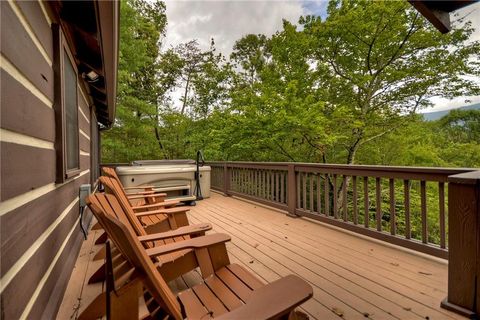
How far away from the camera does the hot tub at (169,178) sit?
5102 mm

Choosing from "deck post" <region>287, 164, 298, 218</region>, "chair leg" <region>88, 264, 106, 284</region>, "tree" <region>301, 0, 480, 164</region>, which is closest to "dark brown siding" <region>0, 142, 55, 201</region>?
"chair leg" <region>88, 264, 106, 284</region>

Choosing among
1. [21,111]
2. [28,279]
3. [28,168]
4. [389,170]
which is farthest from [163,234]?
[389,170]

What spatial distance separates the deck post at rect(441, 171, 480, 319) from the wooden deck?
13 centimetres

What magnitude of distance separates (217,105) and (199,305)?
1247 cm

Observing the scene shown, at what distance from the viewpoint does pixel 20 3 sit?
4.04ft

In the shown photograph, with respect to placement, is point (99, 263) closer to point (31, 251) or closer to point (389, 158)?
point (31, 251)

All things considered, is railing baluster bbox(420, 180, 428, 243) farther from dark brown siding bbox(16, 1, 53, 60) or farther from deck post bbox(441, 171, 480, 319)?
dark brown siding bbox(16, 1, 53, 60)

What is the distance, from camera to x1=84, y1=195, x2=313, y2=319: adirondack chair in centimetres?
95

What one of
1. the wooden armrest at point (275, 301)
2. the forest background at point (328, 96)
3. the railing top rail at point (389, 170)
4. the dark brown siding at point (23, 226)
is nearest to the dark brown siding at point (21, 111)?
the dark brown siding at point (23, 226)

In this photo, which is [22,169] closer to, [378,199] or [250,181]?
[378,199]

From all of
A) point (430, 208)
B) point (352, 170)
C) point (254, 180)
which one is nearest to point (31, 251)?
point (352, 170)

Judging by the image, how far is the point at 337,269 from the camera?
2.58 metres

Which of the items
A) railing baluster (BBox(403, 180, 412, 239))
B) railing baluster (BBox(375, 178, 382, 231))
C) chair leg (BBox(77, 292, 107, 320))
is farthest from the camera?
railing baluster (BBox(375, 178, 382, 231))

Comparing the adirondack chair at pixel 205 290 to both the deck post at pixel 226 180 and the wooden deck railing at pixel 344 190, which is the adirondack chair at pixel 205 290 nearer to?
the wooden deck railing at pixel 344 190
